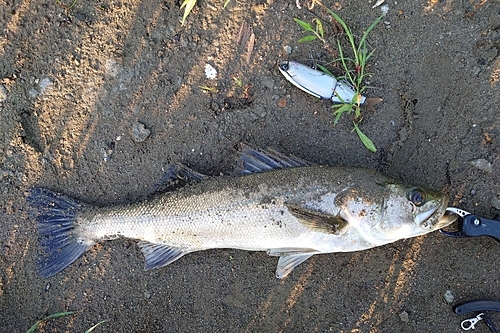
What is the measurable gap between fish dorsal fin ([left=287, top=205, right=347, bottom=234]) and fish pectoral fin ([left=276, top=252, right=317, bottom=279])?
403 millimetres

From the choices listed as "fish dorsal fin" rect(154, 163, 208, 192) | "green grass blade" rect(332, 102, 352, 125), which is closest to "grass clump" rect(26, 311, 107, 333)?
"fish dorsal fin" rect(154, 163, 208, 192)

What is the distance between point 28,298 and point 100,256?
0.90 metres

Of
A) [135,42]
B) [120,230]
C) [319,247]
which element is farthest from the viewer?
[135,42]

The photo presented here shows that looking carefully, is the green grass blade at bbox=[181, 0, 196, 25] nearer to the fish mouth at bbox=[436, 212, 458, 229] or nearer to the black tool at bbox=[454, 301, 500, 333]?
the fish mouth at bbox=[436, 212, 458, 229]

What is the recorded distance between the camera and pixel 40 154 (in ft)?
13.3

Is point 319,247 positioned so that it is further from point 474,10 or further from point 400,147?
point 474,10

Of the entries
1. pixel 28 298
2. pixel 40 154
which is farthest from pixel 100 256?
pixel 40 154

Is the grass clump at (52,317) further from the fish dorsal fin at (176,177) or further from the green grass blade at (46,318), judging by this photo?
the fish dorsal fin at (176,177)

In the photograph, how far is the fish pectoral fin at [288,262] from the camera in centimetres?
361

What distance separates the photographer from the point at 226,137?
13.0 ft

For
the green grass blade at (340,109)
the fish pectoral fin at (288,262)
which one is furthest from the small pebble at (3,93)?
the green grass blade at (340,109)

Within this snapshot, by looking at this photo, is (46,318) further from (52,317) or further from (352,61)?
(352,61)

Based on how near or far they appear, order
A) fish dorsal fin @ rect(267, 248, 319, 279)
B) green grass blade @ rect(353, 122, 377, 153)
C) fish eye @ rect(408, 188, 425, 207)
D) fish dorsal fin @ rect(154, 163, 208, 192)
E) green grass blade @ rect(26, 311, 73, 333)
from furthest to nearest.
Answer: green grass blade @ rect(26, 311, 73, 333) → green grass blade @ rect(353, 122, 377, 153) → fish dorsal fin @ rect(154, 163, 208, 192) → fish dorsal fin @ rect(267, 248, 319, 279) → fish eye @ rect(408, 188, 425, 207)

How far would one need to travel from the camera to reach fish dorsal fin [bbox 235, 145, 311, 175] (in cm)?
360
